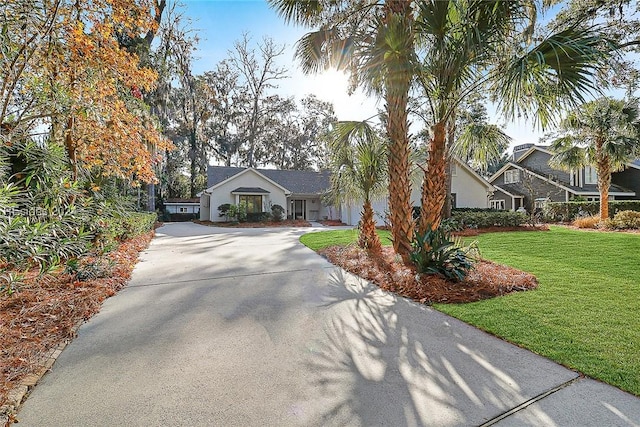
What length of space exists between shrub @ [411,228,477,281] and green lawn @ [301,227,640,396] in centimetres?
95

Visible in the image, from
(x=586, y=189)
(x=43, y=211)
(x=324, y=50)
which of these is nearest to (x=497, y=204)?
(x=586, y=189)

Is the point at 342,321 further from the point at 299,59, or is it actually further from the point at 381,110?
the point at 299,59

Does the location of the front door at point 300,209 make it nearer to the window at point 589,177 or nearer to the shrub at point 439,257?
the window at point 589,177

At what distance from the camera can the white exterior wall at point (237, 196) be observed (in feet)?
78.9

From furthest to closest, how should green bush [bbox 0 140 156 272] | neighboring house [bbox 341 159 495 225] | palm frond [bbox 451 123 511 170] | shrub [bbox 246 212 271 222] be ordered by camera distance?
shrub [bbox 246 212 271 222], neighboring house [bbox 341 159 495 225], palm frond [bbox 451 123 511 170], green bush [bbox 0 140 156 272]

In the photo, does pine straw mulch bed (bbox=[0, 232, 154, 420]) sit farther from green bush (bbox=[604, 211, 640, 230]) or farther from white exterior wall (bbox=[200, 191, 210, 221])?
white exterior wall (bbox=[200, 191, 210, 221])

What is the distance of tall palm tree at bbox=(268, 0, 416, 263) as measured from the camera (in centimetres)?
568

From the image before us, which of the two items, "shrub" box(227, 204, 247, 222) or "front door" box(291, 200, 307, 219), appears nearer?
"shrub" box(227, 204, 247, 222)

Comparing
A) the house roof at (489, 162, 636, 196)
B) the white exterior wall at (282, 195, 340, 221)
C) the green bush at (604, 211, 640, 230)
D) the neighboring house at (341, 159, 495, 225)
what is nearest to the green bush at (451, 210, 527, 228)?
the green bush at (604, 211, 640, 230)

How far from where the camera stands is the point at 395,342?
10.9 feet

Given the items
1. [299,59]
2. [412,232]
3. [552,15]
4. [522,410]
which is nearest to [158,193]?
[299,59]

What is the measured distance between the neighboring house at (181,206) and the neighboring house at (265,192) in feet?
16.2

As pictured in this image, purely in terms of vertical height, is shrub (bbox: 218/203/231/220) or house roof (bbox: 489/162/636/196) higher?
house roof (bbox: 489/162/636/196)

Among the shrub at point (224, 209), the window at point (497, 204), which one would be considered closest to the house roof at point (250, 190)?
the shrub at point (224, 209)
